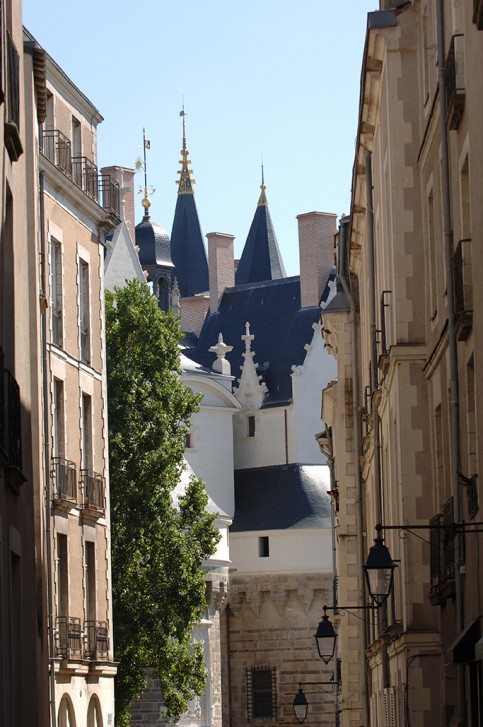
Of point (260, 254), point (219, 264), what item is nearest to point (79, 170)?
point (219, 264)

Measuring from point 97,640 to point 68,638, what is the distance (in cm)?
183

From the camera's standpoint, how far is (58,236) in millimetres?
29984

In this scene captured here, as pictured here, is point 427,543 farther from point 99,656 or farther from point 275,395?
point 275,395

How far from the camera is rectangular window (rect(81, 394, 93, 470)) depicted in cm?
3144

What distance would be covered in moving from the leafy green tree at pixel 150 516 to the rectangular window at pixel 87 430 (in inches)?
461

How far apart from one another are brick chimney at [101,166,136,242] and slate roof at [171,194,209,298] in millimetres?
21141

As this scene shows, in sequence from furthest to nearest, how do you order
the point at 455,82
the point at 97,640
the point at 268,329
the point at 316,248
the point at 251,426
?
the point at 268,329
the point at 316,248
the point at 251,426
the point at 97,640
the point at 455,82

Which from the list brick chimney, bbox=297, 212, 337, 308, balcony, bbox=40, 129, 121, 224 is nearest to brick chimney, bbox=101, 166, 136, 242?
brick chimney, bbox=297, 212, 337, 308

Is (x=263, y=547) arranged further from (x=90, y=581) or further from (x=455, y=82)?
(x=455, y=82)

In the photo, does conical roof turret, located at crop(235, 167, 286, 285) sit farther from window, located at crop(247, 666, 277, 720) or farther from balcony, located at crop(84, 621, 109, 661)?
balcony, located at crop(84, 621, 109, 661)

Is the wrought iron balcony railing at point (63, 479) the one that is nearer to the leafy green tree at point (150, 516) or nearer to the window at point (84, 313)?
the window at point (84, 313)

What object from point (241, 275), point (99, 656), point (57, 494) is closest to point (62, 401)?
point (57, 494)

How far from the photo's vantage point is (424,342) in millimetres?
18047

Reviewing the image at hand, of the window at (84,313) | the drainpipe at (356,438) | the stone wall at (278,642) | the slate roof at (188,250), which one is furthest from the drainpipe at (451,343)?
the slate roof at (188,250)
